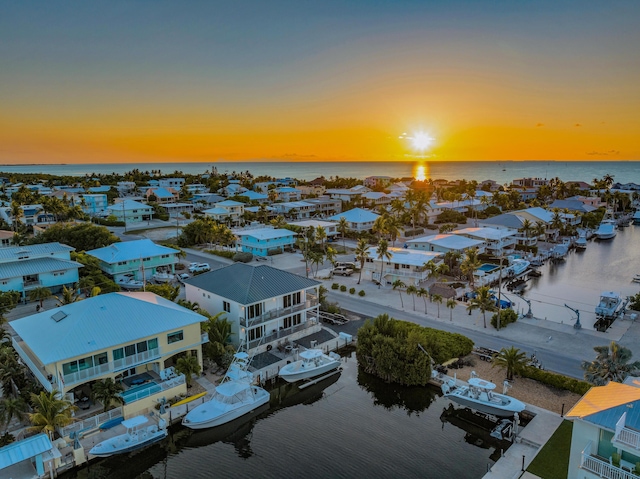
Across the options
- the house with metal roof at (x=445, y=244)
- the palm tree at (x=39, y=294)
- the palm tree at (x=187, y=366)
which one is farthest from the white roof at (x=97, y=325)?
the house with metal roof at (x=445, y=244)

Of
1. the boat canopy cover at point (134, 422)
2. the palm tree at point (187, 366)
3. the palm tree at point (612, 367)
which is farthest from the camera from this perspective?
the palm tree at point (187, 366)

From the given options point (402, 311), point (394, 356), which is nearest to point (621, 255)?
point (402, 311)

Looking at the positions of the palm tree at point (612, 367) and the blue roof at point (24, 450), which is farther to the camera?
the palm tree at point (612, 367)

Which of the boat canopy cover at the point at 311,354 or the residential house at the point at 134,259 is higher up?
the residential house at the point at 134,259

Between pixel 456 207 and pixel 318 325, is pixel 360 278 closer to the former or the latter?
pixel 318 325

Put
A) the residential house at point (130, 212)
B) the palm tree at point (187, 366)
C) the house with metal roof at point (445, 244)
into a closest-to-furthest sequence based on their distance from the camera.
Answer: the palm tree at point (187, 366) < the house with metal roof at point (445, 244) < the residential house at point (130, 212)

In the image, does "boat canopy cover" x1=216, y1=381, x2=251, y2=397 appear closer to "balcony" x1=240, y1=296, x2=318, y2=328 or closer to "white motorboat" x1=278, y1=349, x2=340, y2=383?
"white motorboat" x1=278, y1=349, x2=340, y2=383

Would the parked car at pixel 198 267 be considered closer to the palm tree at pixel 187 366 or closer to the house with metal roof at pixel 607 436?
the palm tree at pixel 187 366
